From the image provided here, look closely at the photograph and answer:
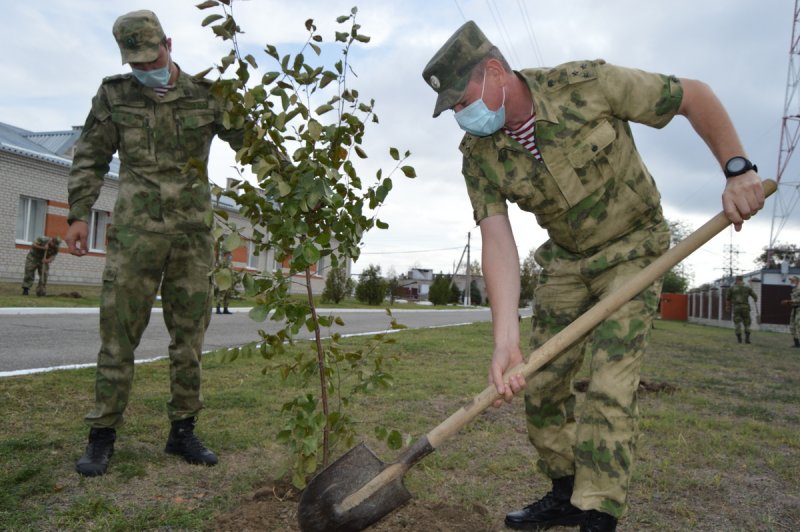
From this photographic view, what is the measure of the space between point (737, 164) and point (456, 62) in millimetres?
1108

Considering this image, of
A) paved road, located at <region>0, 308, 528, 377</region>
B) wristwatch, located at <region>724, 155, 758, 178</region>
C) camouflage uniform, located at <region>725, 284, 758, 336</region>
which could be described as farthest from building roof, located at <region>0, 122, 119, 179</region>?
wristwatch, located at <region>724, 155, 758, 178</region>

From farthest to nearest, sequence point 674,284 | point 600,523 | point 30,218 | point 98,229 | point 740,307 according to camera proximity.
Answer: point 674,284
point 98,229
point 30,218
point 740,307
point 600,523

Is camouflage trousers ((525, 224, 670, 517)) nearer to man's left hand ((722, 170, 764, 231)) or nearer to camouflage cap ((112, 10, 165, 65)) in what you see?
man's left hand ((722, 170, 764, 231))

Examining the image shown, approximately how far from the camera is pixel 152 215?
10.8 feet

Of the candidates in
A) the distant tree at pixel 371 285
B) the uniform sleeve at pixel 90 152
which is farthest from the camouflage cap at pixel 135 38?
the distant tree at pixel 371 285

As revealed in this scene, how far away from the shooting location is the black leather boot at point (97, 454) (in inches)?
119

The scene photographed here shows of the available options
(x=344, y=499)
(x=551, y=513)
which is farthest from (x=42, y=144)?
(x=551, y=513)

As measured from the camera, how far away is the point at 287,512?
271cm

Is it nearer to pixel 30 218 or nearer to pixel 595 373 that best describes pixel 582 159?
pixel 595 373

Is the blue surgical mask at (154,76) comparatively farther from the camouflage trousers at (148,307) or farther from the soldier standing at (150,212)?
the camouflage trousers at (148,307)

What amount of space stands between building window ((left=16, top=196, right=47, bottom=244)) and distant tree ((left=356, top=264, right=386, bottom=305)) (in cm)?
1375

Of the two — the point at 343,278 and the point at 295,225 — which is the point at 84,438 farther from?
the point at 343,278

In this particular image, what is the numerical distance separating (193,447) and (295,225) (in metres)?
1.50

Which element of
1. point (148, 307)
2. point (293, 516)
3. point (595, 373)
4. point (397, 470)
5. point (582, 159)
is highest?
point (582, 159)
